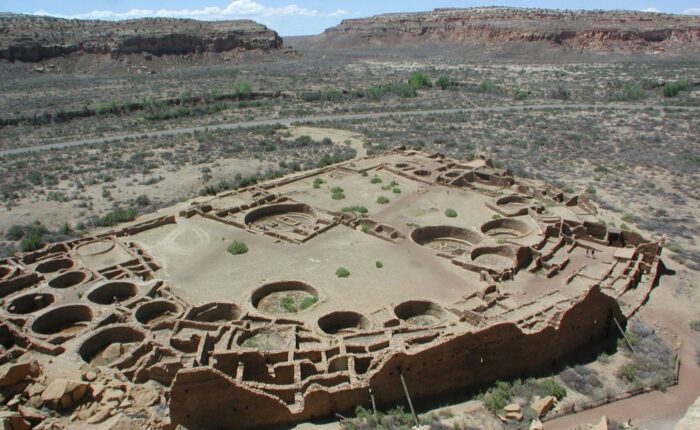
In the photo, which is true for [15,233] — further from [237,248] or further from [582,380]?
[582,380]

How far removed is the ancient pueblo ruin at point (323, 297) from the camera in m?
19.2

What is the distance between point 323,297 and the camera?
84.3 feet

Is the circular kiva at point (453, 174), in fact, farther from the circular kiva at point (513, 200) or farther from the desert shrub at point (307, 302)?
the desert shrub at point (307, 302)

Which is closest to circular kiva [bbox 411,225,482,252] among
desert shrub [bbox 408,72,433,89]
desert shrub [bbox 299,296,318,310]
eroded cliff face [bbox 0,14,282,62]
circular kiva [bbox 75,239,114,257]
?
desert shrub [bbox 299,296,318,310]

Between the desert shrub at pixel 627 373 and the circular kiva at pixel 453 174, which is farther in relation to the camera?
the circular kiva at pixel 453 174

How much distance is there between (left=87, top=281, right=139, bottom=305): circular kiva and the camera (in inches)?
1019

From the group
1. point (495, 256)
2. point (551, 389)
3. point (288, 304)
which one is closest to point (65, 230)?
point (288, 304)

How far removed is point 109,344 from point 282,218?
1613 cm

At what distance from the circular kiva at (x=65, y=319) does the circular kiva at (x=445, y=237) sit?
17.6 m

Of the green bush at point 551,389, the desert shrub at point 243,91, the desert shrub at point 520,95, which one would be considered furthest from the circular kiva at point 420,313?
the desert shrub at point 243,91

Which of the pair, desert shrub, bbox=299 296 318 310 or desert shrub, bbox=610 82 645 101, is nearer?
desert shrub, bbox=299 296 318 310

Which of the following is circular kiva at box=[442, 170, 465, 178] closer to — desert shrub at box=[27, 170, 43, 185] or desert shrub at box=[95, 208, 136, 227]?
desert shrub at box=[95, 208, 136, 227]

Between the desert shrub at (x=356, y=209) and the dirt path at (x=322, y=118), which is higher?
the dirt path at (x=322, y=118)

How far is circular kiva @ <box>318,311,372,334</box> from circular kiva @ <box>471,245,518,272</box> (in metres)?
8.81
